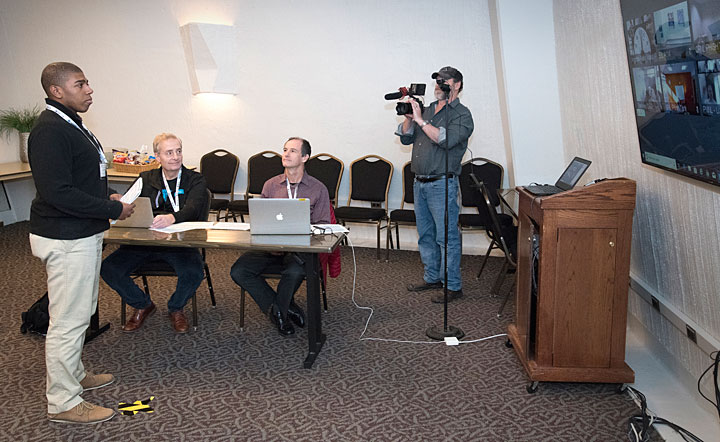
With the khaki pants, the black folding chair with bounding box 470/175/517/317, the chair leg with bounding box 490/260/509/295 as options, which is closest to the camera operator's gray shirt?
the black folding chair with bounding box 470/175/517/317

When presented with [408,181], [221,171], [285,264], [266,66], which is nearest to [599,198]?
[285,264]

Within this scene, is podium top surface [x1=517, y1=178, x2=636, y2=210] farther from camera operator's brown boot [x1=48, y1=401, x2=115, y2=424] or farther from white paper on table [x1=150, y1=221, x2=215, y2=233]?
camera operator's brown boot [x1=48, y1=401, x2=115, y2=424]

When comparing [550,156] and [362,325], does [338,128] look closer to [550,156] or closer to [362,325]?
[550,156]

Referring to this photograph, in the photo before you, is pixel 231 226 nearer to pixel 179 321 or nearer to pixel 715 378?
pixel 179 321

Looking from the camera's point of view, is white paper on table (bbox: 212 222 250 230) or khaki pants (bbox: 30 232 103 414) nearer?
khaki pants (bbox: 30 232 103 414)

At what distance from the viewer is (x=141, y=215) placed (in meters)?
3.72

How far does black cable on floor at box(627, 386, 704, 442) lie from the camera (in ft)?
8.83

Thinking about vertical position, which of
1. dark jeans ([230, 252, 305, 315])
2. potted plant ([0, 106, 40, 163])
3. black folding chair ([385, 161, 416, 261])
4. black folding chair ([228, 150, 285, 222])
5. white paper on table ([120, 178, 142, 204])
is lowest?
dark jeans ([230, 252, 305, 315])

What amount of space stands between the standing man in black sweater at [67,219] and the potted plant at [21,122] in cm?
477

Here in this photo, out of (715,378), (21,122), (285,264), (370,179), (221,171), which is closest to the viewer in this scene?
(715,378)

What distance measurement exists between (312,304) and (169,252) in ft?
3.71

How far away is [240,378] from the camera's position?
3.37 m

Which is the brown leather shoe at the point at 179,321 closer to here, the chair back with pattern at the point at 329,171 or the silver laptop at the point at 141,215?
the silver laptop at the point at 141,215

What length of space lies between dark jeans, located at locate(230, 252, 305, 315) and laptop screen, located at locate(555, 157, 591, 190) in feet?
5.43
